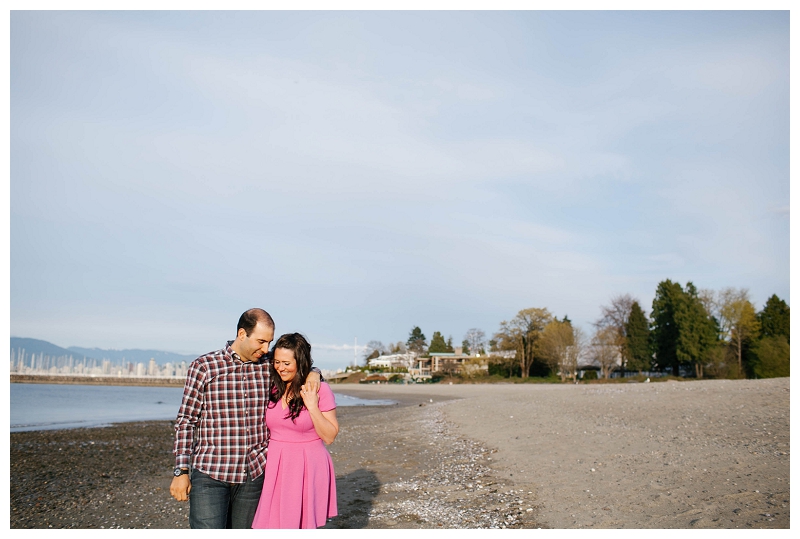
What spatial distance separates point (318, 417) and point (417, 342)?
421ft

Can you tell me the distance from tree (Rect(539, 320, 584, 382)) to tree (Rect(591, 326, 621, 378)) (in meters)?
1.61

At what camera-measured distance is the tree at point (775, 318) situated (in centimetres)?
4356

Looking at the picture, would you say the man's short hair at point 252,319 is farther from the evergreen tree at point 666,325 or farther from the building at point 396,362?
the building at point 396,362

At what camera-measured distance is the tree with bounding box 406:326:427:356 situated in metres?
123

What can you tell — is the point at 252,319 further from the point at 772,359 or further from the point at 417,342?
the point at 417,342

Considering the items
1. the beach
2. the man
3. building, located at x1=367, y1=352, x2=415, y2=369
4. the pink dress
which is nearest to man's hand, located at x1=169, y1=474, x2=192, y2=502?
the man

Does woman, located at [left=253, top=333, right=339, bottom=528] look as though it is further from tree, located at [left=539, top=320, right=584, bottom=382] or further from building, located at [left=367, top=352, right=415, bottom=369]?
building, located at [left=367, top=352, right=415, bottom=369]

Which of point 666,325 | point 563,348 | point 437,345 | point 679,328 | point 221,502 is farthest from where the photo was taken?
point 437,345

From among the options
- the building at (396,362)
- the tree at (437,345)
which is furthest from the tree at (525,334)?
the tree at (437,345)

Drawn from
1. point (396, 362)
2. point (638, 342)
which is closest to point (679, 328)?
point (638, 342)

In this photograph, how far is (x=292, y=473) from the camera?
154 inches

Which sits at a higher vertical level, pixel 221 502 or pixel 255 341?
pixel 255 341

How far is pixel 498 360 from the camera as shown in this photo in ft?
222

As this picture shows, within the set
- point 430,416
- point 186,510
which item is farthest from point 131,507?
point 430,416
